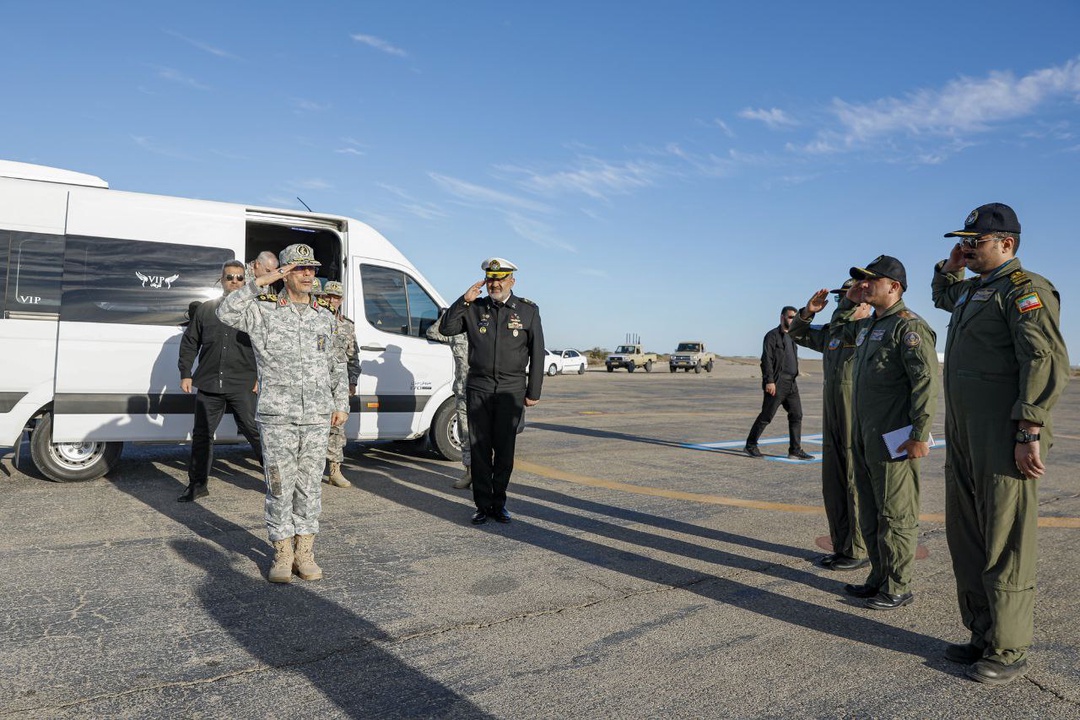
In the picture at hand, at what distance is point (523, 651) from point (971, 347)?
255 centimetres

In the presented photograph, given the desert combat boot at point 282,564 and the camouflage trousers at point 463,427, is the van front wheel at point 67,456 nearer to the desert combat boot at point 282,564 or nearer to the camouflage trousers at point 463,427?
the camouflage trousers at point 463,427

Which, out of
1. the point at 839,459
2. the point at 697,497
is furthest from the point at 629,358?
the point at 839,459

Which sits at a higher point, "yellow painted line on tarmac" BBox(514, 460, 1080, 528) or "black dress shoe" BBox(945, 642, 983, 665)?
"yellow painted line on tarmac" BBox(514, 460, 1080, 528)

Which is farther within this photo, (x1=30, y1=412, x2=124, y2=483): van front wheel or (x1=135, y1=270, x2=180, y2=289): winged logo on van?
(x1=135, y1=270, x2=180, y2=289): winged logo on van

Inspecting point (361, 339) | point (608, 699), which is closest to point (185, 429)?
point (361, 339)

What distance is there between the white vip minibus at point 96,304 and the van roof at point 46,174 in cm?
1

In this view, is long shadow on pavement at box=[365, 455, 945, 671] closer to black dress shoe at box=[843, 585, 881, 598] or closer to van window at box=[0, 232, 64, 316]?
black dress shoe at box=[843, 585, 881, 598]

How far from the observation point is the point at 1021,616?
11.1 feet

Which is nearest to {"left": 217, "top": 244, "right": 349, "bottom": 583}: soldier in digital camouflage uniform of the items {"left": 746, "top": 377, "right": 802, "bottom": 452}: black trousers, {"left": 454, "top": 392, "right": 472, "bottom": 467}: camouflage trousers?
{"left": 454, "top": 392, "right": 472, "bottom": 467}: camouflage trousers

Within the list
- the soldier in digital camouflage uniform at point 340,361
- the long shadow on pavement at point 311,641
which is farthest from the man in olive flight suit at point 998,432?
the soldier in digital camouflage uniform at point 340,361

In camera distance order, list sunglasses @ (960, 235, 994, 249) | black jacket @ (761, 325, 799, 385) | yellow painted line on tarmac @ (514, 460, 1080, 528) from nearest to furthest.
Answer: sunglasses @ (960, 235, 994, 249)
yellow painted line on tarmac @ (514, 460, 1080, 528)
black jacket @ (761, 325, 799, 385)

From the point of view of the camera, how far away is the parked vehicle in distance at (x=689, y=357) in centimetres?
4494

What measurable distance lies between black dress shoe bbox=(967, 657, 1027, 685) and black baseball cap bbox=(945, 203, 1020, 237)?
1.95 metres

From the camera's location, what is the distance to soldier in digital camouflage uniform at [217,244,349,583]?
4.51 meters
